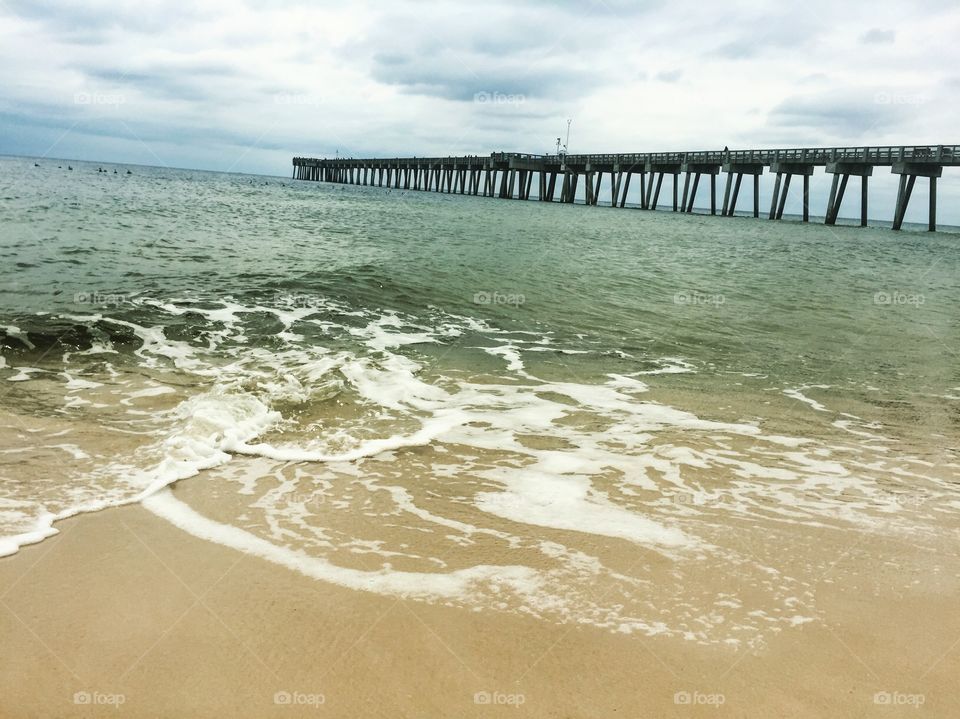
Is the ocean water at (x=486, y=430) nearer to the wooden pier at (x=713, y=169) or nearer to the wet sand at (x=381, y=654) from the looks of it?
the wet sand at (x=381, y=654)

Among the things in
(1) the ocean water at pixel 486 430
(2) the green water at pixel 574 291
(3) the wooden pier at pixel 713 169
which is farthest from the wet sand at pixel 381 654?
(3) the wooden pier at pixel 713 169

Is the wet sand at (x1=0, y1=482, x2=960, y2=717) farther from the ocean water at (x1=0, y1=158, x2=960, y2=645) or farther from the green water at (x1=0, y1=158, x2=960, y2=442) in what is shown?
the green water at (x1=0, y1=158, x2=960, y2=442)

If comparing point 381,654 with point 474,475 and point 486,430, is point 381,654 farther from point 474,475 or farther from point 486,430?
point 486,430

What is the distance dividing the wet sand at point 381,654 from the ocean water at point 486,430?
159mm

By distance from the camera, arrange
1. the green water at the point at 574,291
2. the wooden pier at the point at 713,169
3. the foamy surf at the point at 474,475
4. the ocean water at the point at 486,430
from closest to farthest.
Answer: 1. the foamy surf at the point at 474,475
2. the ocean water at the point at 486,430
3. the green water at the point at 574,291
4. the wooden pier at the point at 713,169

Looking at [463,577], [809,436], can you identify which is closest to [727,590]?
[463,577]

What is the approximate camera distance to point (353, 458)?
4629mm

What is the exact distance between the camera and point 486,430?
5.40 metres

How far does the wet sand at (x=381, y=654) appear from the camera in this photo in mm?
2281

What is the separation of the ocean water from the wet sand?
0.16 metres

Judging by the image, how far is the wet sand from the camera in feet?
7.48

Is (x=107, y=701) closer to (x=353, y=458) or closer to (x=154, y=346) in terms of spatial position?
(x=353, y=458)

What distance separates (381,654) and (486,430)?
2.98 meters

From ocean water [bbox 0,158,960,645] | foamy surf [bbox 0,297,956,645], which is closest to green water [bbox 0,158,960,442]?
ocean water [bbox 0,158,960,645]
